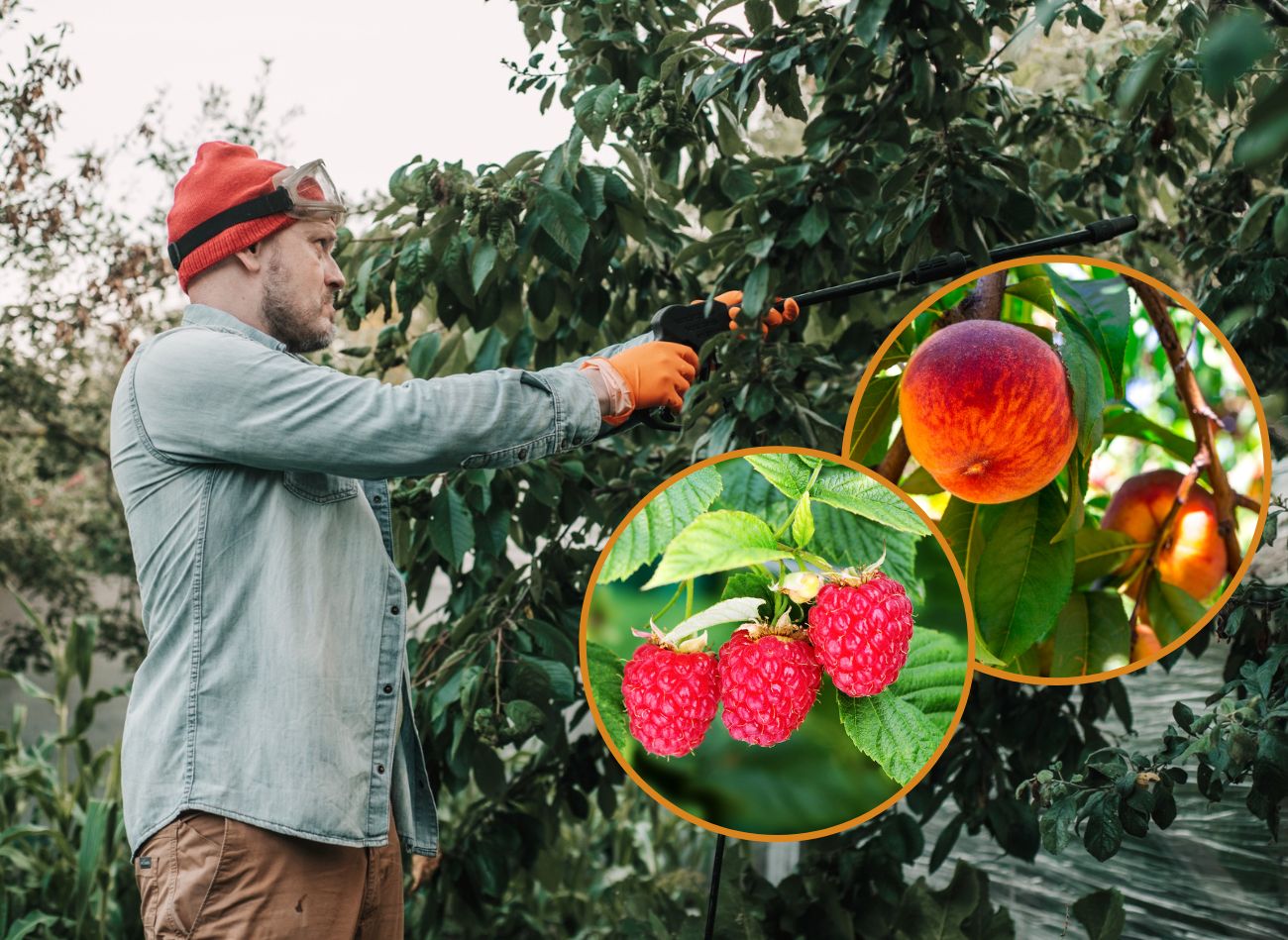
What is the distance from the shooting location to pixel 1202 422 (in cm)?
111

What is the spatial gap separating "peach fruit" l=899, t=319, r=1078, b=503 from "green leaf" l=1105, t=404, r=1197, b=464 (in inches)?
2.0

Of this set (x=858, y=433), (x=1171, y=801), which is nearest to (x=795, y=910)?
(x=1171, y=801)

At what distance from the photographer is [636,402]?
149 centimetres

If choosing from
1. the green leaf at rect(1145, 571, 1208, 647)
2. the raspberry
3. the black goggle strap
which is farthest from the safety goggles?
the green leaf at rect(1145, 571, 1208, 647)

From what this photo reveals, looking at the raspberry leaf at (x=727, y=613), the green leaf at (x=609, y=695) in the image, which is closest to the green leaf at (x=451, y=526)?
the green leaf at (x=609, y=695)

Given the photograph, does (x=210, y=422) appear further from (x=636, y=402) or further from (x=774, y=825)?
(x=774, y=825)

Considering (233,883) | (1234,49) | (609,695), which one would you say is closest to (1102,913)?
(609,695)

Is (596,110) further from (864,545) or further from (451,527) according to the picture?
(864,545)

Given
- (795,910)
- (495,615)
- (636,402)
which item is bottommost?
(795,910)

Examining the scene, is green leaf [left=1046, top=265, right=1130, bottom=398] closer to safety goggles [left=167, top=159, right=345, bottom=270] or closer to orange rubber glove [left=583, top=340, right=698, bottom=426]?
orange rubber glove [left=583, top=340, right=698, bottom=426]

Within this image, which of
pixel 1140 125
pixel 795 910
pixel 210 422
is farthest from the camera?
pixel 795 910

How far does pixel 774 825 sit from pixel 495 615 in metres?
1.19

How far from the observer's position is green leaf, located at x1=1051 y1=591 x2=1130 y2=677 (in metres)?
1.14

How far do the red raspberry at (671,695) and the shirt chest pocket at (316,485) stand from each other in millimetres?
544
